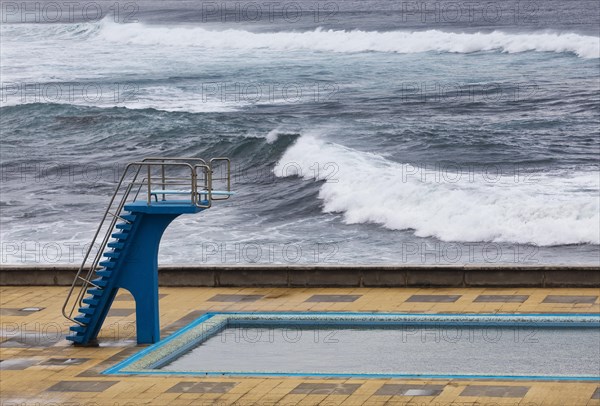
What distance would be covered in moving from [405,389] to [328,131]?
30848 mm

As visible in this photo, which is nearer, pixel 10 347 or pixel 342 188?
pixel 10 347

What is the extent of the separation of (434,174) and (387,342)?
19.5 m

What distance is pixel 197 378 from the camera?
1299 cm

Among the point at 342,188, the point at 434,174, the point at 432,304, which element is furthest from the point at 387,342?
the point at 434,174

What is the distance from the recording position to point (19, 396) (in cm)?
1251

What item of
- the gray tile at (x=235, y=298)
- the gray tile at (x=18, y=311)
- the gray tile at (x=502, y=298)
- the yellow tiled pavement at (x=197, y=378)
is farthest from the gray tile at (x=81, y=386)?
the gray tile at (x=502, y=298)

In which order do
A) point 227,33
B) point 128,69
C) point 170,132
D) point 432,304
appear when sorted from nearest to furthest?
point 432,304 < point 170,132 < point 128,69 < point 227,33

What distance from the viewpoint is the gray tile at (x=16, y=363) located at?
13.6 m

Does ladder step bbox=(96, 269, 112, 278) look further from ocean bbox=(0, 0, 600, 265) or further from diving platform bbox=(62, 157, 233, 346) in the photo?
ocean bbox=(0, 0, 600, 265)

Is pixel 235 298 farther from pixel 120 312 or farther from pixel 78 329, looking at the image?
pixel 78 329

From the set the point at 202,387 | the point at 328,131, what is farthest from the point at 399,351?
the point at 328,131

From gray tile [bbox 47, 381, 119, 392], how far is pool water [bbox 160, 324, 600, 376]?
0.91 metres

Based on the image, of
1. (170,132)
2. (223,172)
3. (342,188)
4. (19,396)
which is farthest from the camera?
(170,132)

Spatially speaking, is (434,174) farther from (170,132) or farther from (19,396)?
(19,396)
